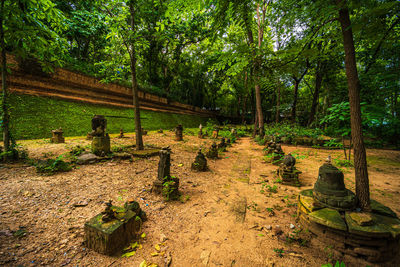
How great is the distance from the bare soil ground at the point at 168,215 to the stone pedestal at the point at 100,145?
497mm

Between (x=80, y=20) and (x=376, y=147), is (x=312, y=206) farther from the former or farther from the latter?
(x=80, y=20)

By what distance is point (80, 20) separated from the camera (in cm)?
842

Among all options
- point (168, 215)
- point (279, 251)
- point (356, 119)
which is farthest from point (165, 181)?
point (356, 119)

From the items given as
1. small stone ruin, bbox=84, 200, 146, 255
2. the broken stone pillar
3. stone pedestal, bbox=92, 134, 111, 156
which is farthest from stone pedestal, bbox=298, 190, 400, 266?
the broken stone pillar

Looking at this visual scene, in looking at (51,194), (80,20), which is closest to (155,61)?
(80,20)

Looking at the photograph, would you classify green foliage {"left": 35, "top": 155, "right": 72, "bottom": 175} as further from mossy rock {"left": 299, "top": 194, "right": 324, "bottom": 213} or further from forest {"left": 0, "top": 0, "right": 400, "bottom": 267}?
mossy rock {"left": 299, "top": 194, "right": 324, "bottom": 213}

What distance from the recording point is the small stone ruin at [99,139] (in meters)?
4.64

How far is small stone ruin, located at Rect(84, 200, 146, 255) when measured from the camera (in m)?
1.75

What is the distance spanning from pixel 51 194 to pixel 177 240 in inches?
101

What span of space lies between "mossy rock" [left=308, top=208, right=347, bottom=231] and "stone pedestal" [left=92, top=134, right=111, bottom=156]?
17.7ft

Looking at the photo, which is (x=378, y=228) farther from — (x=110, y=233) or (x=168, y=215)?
(x=110, y=233)

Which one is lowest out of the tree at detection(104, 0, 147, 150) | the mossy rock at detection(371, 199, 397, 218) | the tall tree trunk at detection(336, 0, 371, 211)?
the mossy rock at detection(371, 199, 397, 218)

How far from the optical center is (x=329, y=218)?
1.91 metres

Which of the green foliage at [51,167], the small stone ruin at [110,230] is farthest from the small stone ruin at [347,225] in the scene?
the green foliage at [51,167]
